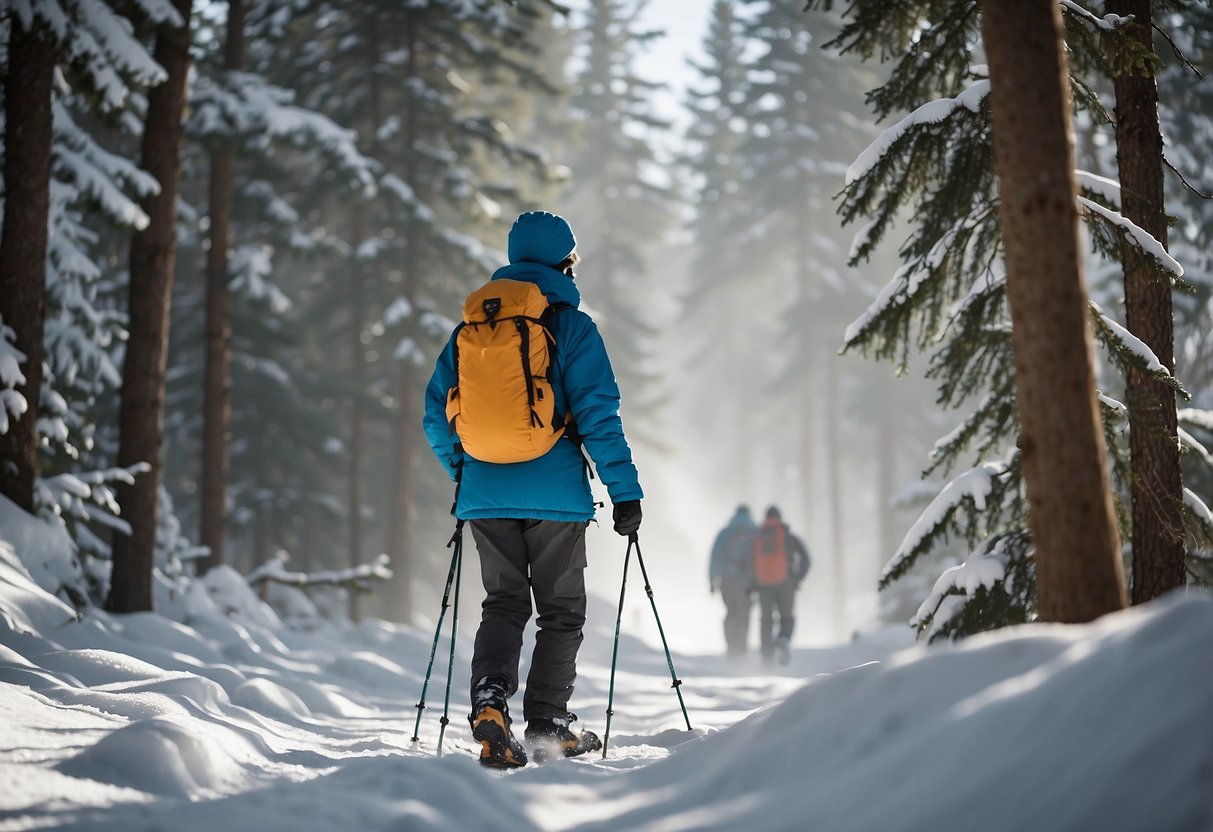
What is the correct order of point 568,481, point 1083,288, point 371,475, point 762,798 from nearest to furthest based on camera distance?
point 762,798 < point 1083,288 < point 568,481 < point 371,475

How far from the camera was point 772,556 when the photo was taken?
47.5ft

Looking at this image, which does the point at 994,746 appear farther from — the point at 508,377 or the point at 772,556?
the point at 772,556

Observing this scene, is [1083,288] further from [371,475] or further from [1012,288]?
[371,475]

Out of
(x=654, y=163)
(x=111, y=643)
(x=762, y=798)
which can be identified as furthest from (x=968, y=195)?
(x=654, y=163)

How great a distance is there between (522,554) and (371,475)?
64.9ft

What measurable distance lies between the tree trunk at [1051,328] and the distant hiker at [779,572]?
11.2 metres

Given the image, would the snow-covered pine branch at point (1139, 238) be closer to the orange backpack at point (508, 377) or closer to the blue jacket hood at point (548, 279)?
the blue jacket hood at point (548, 279)

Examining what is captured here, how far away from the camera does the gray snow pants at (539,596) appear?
14.9 feet

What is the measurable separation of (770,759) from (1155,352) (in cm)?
428

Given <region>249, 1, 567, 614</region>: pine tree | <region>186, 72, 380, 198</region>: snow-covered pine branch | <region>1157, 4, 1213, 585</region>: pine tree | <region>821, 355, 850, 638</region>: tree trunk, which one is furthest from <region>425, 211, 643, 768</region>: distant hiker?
<region>821, 355, 850, 638</region>: tree trunk

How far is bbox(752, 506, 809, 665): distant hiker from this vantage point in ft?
47.4

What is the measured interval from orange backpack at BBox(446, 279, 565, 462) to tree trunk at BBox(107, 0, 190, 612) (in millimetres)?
5569

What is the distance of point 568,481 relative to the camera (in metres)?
4.51

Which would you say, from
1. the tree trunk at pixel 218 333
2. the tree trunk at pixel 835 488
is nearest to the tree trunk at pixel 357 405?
the tree trunk at pixel 218 333
